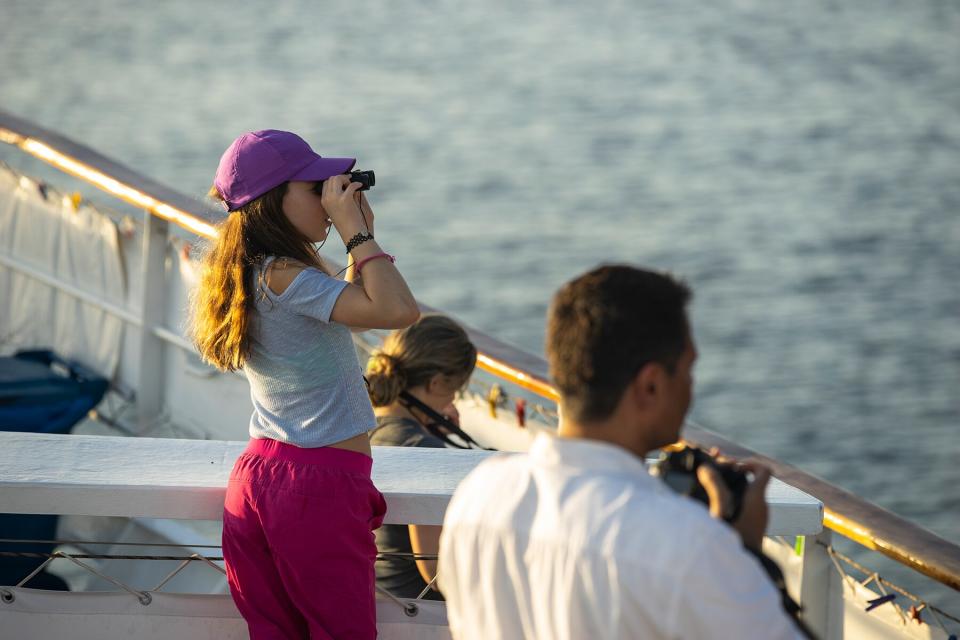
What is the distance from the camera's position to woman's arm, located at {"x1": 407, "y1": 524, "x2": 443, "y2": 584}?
255 centimetres

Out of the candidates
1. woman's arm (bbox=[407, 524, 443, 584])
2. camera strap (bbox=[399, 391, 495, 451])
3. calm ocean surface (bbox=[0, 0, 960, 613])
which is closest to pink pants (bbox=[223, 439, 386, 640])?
woman's arm (bbox=[407, 524, 443, 584])

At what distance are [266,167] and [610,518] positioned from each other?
1.04 m

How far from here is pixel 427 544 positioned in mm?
2547

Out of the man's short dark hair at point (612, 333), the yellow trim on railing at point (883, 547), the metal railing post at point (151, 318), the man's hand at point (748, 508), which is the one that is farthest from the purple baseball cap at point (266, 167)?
the metal railing post at point (151, 318)

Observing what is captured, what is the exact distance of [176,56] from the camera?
885 inches

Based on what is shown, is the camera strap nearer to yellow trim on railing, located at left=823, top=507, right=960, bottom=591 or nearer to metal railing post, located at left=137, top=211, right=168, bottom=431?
yellow trim on railing, located at left=823, top=507, right=960, bottom=591

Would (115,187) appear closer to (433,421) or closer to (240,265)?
(433,421)

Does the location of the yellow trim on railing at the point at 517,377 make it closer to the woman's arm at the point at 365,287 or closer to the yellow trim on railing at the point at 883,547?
the yellow trim on railing at the point at 883,547

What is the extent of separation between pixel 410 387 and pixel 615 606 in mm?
1814

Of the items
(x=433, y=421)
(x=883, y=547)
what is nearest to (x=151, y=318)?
(x=433, y=421)

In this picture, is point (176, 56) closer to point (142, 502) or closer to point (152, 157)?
point (152, 157)

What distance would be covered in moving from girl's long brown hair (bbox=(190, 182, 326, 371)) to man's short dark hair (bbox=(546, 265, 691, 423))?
2.70 feet

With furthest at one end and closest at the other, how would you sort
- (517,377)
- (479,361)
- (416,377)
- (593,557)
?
(479,361) → (517,377) → (416,377) → (593,557)

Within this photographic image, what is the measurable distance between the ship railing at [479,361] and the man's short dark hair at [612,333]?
Result: 120cm
